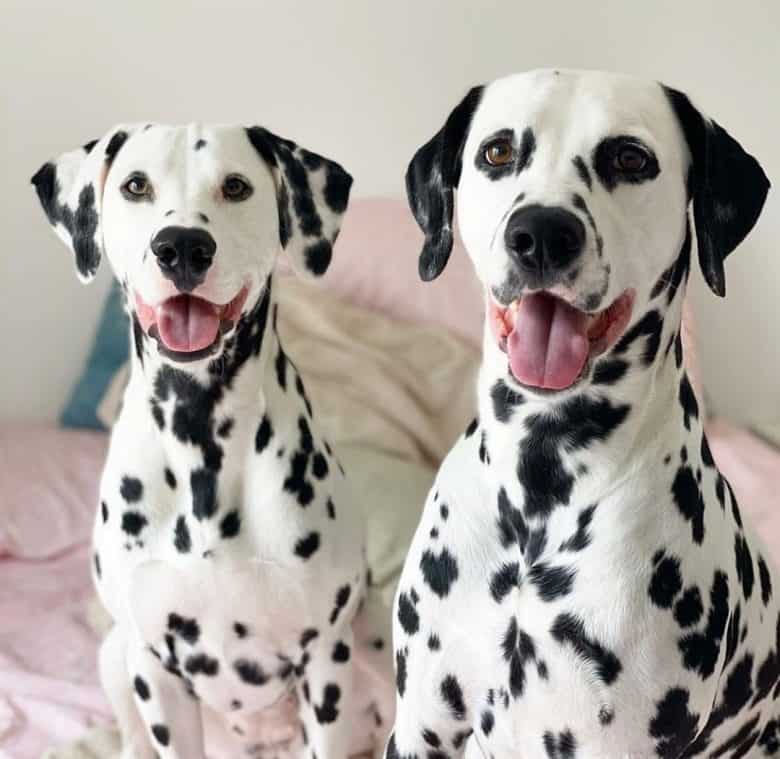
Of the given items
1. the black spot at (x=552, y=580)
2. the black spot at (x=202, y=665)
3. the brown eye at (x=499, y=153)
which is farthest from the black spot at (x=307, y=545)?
the brown eye at (x=499, y=153)

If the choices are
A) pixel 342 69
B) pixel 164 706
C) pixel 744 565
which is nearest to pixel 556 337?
pixel 744 565

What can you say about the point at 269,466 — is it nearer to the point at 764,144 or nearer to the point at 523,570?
the point at 523,570

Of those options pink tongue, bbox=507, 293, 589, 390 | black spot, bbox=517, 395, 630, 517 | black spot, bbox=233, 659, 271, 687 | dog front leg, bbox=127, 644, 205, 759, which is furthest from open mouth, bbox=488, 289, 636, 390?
dog front leg, bbox=127, 644, 205, 759

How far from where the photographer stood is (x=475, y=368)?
10.1 ft

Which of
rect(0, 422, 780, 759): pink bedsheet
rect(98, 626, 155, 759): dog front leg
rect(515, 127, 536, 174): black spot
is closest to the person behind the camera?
rect(515, 127, 536, 174): black spot

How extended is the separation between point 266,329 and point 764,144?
2135 mm

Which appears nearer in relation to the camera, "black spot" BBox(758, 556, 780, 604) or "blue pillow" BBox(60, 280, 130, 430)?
Result: "black spot" BBox(758, 556, 780, 604)

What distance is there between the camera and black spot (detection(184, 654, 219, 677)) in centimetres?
181

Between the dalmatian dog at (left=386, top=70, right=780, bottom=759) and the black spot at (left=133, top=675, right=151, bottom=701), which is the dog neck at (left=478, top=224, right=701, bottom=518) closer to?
the dalmatian dog at (left=386, top=70, right=780, bottom=759)

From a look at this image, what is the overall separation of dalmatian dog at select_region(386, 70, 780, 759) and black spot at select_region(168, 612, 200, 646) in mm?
431

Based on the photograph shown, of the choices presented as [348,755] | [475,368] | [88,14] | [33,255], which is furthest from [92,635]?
[88,14]

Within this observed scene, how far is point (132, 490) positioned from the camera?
1767 mm

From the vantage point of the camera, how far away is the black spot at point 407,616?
1.50 m

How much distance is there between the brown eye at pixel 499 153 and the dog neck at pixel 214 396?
1.59ft
